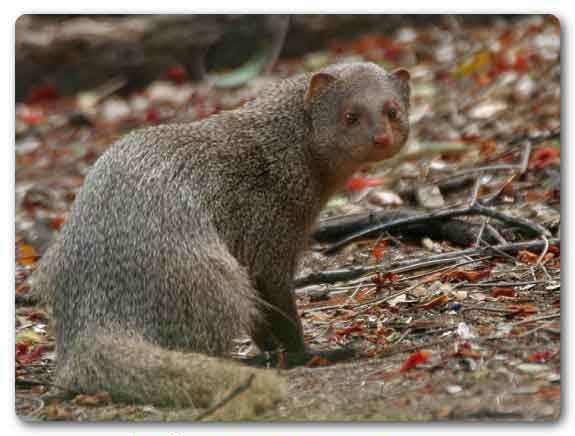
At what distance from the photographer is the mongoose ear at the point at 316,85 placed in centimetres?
479

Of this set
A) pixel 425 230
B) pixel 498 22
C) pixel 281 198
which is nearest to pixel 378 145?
pixel 281 198

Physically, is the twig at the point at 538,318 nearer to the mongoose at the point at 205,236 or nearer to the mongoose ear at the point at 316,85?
the mongoose at the point at 205,236

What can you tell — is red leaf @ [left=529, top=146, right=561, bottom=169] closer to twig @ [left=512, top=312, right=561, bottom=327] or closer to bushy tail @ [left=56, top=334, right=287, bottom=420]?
twig @ [left=512, top=312, right=561, bottom=327]

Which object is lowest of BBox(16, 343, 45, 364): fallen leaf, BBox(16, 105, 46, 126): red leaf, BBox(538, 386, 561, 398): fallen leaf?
BBox(538, 386, 561, 398): fallen leaf

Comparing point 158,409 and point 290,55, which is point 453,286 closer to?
point 158,409

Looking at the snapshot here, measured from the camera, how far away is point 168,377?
424 cm

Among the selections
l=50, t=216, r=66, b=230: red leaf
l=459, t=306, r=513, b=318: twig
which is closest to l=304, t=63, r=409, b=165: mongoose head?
l=459, t=306, r=513, b=318: twig

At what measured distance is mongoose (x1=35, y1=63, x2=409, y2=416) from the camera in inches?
170

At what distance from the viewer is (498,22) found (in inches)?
262

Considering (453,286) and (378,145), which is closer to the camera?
(378,145)

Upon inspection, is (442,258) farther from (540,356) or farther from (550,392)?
(550,392)

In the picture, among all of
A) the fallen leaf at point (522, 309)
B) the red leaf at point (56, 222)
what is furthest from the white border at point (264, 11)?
the red leaf at point (56, 222)

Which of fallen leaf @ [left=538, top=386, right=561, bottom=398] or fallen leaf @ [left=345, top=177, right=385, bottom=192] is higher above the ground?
fallen leaf @ [left=345, top=177, right=385, bottom=192]

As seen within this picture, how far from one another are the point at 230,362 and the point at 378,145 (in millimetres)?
1192
